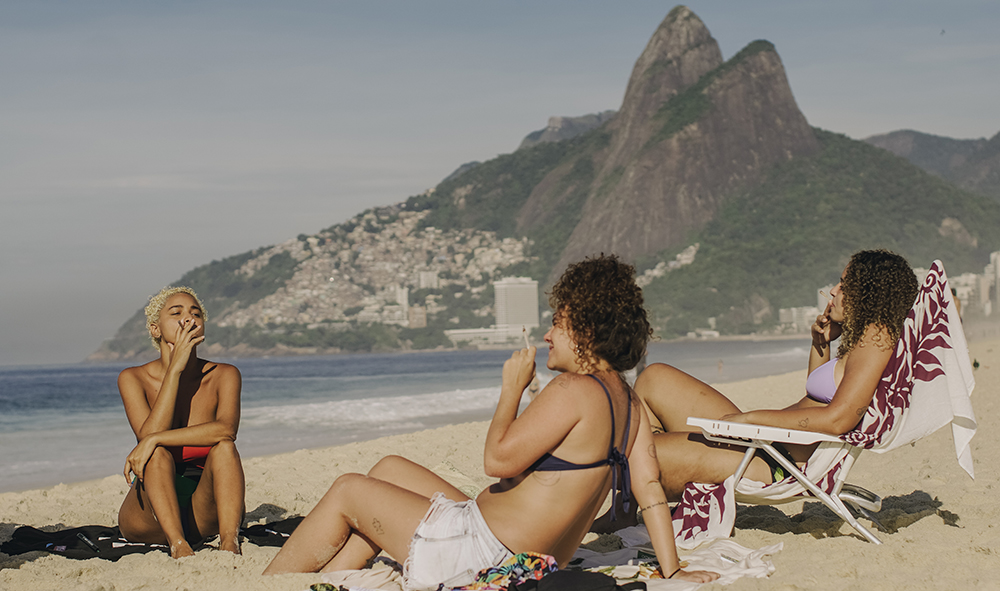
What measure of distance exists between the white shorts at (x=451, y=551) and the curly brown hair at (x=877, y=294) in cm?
185

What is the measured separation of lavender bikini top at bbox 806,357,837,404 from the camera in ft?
11.5

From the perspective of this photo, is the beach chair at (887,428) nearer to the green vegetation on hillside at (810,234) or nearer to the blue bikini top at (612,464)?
the blue bikini top at (612,464)

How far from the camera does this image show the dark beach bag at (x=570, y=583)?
7.40 feet

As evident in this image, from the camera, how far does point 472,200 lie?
129 m

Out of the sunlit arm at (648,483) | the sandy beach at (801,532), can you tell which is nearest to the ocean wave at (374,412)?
the sandy beach at (801,532)

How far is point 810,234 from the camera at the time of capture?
86.2 metres

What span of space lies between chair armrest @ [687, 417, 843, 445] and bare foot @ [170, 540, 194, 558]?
1.96 m

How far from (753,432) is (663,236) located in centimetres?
9355

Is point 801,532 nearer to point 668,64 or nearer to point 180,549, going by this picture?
point 180,549

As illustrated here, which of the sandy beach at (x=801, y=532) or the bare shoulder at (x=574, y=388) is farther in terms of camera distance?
the sandy beach at (x=801, y=532)

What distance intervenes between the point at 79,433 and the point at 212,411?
46.5 feet

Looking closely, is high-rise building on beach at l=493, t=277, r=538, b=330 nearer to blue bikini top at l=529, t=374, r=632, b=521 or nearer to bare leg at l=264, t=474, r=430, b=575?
bare leg at l=264, t=474, r=430, b=575

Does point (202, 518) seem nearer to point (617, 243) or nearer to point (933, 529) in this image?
point (933, 529)

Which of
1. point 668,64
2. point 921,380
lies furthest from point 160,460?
point 668,64
